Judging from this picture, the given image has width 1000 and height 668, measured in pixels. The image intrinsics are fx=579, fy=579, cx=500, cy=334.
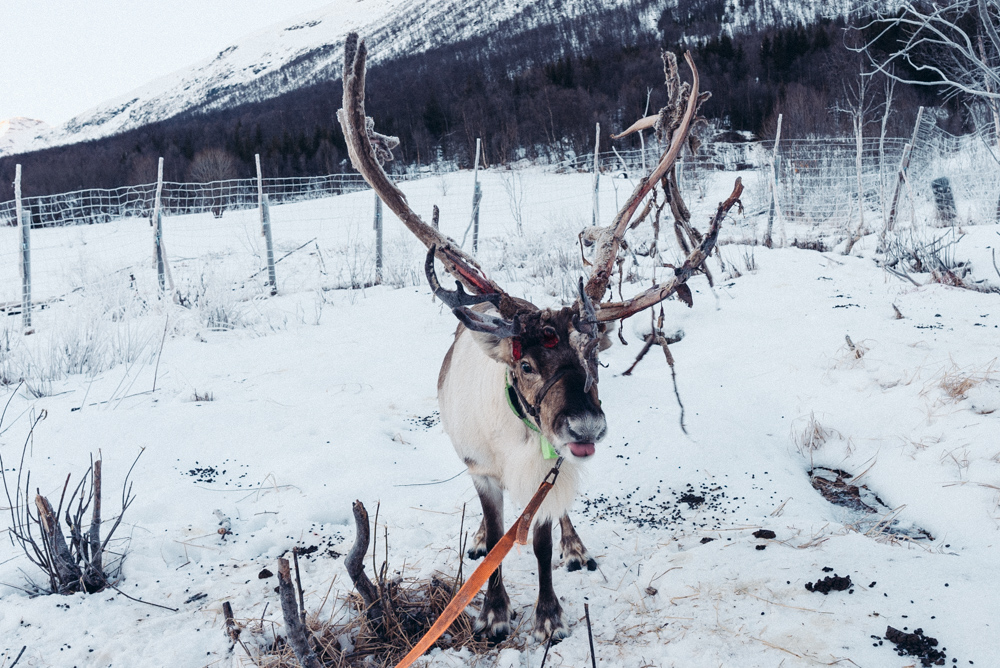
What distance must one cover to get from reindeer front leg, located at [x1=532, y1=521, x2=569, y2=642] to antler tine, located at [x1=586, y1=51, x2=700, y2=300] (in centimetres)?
98

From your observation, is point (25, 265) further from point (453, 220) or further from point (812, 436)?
point (812, 436)

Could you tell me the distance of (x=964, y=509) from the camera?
103 inches

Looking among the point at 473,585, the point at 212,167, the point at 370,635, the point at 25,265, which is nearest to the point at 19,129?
the point at 212,167

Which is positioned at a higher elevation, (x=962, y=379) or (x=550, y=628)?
(x=962, y=379)

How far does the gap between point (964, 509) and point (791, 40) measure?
33.0 meters

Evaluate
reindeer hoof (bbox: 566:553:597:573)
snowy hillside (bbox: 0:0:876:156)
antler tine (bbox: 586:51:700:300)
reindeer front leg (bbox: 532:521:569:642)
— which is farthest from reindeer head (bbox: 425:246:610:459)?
snowy hillside (bbox: 0:0:876:156)

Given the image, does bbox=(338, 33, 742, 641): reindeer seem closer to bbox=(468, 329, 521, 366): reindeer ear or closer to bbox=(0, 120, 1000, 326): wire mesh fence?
bbox=(468, 329, 521, 366): reindeer ear

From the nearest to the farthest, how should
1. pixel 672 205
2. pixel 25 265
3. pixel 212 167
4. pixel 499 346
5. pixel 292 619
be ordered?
pixel 292 619
pixel 499 346
pixel 672 205
pixel 25 265
pixel 212 167

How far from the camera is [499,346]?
6.77ft

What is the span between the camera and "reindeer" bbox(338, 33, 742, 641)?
6.14 feet

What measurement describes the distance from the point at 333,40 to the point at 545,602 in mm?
94461

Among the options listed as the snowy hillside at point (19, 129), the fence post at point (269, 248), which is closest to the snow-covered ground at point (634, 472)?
the fence post at point (269, 248)

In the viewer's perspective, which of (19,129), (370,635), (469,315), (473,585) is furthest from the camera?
(19,129)

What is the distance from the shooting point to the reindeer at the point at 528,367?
1871 mm
